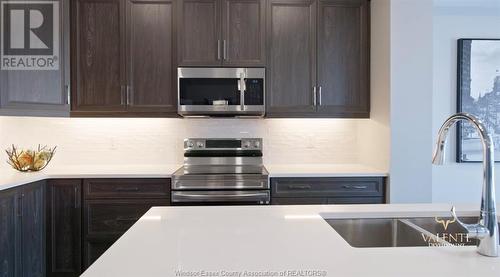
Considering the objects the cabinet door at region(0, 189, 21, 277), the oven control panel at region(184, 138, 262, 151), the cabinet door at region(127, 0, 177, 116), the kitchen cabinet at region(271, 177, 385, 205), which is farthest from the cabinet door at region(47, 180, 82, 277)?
the kitchen cabinet at region(271, 177, 385, 205)

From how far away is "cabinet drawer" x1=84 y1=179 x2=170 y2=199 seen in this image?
8.95 feet

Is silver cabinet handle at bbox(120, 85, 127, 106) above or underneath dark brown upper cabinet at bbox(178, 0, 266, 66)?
underneath

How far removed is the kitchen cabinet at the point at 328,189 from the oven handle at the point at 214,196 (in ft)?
0.54

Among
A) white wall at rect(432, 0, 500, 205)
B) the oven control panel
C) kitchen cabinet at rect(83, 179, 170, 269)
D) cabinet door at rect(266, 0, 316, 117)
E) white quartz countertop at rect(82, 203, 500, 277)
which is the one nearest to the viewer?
white quartz countertop at rect(82, 203, 500, 277)

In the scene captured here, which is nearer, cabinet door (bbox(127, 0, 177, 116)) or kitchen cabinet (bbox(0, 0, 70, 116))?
kitchen cabinet (bbox(0, 0, 70, 116))

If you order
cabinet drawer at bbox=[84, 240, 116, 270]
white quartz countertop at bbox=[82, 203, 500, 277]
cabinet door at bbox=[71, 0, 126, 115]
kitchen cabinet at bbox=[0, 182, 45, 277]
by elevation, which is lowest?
cabinet drawer at bbox=[84, 240, 116, 270]

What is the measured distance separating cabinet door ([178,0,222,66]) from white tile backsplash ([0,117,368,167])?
0.63 meters

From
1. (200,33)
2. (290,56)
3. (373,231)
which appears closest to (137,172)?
(200,33)

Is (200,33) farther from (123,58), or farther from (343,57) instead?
(343,57)

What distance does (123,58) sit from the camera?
300cm

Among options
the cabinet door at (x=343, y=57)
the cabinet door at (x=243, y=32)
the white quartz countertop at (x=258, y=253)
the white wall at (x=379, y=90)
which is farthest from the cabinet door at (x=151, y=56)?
the white quartz countertop at (x=258, y=253)

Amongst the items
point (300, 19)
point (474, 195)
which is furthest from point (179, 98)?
point (474, 195)

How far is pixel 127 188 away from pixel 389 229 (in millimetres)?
1982

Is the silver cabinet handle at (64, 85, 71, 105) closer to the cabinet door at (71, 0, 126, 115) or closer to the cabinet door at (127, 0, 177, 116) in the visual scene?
the cabinet door at (71, 0, 126, 115)
